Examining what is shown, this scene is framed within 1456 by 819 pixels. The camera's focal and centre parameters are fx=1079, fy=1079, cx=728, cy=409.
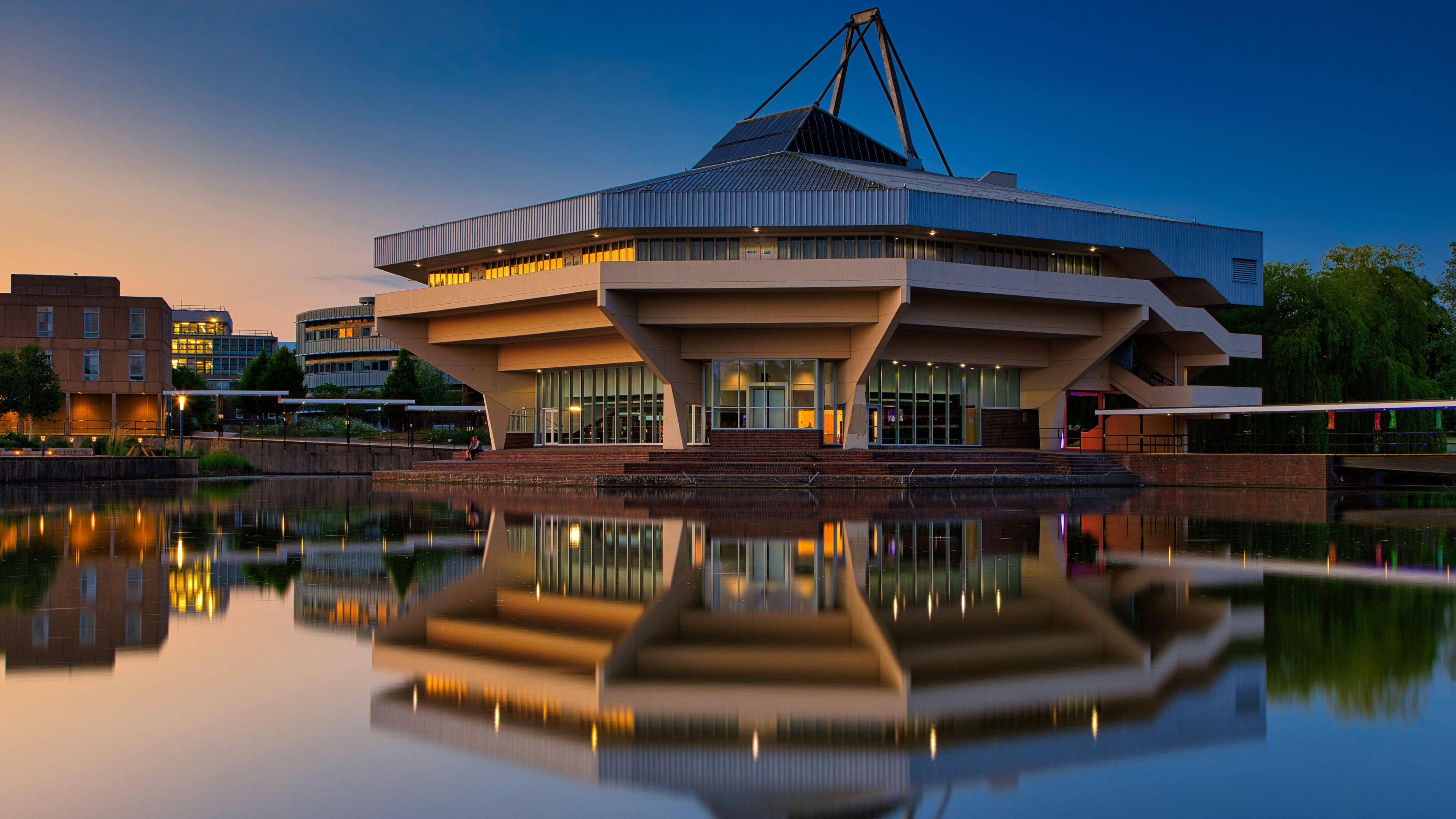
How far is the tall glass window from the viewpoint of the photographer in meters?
44.7

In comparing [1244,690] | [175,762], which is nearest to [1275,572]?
[1244,690]

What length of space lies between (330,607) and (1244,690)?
7.60 meters

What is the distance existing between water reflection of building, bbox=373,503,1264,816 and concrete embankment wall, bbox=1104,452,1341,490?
1143 inches

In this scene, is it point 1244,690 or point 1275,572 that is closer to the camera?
point 1244,690

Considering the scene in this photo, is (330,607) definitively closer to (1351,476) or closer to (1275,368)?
(1351,476)

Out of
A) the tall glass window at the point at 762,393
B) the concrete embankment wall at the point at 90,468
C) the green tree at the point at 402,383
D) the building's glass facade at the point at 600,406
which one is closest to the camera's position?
the concrete embankment wall at the point at 90,468

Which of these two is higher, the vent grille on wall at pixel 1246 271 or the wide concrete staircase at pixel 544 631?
the vent grille on wall at pixel 1246 271

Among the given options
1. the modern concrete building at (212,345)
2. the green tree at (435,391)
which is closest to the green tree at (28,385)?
the green tree at (435,391)

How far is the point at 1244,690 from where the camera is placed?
6.57m

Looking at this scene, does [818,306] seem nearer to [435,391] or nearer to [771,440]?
[771,440]

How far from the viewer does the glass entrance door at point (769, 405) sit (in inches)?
1766

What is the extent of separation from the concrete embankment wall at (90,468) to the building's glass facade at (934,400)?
28.4m

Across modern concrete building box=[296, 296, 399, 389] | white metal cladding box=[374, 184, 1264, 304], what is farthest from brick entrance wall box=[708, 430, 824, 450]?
modern concrete building box=[296, 296, 399, 389]

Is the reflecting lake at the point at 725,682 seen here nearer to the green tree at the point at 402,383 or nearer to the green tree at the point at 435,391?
the green tree at the point at 402,383
